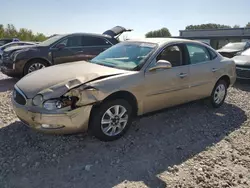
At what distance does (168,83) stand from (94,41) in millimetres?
4685

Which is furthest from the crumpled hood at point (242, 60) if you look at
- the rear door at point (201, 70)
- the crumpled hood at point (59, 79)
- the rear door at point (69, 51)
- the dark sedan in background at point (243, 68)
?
the crumpled hood at point (59, 79)

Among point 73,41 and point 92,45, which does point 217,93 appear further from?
point 73,41

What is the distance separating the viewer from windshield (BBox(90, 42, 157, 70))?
383 centimetres

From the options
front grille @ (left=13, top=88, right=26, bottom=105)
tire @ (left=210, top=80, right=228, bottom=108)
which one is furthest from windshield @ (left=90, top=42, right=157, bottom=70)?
tire @ (left=210, top=80, right=228, bottom=108)

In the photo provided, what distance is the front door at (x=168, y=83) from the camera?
3.78 metres

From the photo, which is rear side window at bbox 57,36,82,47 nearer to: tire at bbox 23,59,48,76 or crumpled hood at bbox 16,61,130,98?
tire at bbox 23,59,48,76

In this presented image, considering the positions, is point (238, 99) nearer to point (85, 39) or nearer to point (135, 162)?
point (135, 162)

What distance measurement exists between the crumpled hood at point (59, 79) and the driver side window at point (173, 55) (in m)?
0.90

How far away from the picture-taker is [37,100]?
3.09 meters

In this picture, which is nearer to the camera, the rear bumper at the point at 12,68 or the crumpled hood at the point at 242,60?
the rear bumper at the point at 12,68

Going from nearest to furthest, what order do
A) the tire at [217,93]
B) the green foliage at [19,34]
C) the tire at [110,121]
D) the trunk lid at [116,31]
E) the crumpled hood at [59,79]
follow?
1. the crumpled hood at [59,79]
2. the tire at [110,121]
3. the tire at [217,93]
4. the trunk lid at [116,31]
5. the green foliage at [19,34]

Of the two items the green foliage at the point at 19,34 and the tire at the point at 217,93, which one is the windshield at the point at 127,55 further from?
→ the green foliage at the point at 19,34

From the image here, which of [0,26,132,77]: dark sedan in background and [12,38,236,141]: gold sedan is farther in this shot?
[0,26,132,77]: dark sedan in background

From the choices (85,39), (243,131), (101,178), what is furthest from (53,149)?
(85,39)
